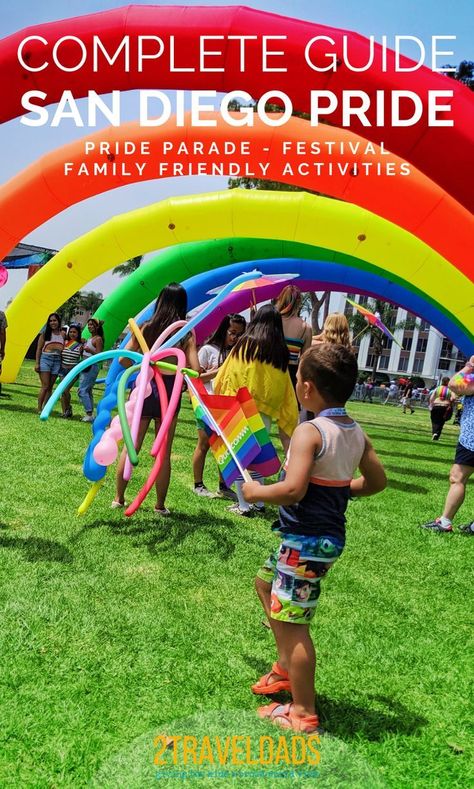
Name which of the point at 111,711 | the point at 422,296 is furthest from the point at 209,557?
the point at 422,296

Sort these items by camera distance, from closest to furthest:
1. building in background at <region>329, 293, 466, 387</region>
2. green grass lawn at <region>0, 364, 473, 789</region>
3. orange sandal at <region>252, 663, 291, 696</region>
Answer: green grass lawn at <region>0, 364, 473, 789</region> < orange sandal at <region>252, 663, 291, 696</region> < building in background at <region>329, 293, 466, 387</region>

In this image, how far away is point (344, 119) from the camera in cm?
454

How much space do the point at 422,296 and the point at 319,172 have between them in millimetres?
5456

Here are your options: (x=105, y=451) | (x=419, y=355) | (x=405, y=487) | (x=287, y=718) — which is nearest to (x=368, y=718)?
(x=287, y=718)

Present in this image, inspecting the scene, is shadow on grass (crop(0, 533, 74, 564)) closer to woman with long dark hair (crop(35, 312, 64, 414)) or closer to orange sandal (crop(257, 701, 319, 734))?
orange sandal (crop(257, 701, 319, 734))

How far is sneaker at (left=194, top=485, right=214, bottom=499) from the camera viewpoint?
19.3 feet

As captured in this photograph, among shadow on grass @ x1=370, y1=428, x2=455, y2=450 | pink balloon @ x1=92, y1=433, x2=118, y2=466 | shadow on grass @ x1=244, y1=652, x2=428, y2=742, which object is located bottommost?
shadow on grass @ x1=244, y1=652, x2=428, y2=742

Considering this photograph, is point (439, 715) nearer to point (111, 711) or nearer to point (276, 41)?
point (111, 711)

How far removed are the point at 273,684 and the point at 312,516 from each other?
2.68 ft

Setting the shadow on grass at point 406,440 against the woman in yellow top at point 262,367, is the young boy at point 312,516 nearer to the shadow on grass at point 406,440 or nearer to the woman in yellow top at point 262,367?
the woman in yellow top at point 262,367

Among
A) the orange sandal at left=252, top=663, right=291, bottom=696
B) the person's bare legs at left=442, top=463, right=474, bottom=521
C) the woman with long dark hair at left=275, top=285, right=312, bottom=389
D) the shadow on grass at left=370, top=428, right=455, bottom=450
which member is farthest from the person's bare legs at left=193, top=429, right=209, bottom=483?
the shadow on grass at left=370, top=428, right=455, bottom=450

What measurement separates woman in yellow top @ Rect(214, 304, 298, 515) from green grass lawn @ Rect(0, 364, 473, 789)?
0.92m

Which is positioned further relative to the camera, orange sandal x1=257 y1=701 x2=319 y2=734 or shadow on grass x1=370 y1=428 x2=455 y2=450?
shadow on grass x1=370 y1=428 x2=455 y2=450

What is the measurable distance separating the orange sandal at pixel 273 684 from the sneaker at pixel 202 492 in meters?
3.22
